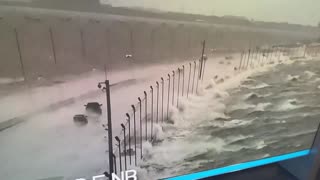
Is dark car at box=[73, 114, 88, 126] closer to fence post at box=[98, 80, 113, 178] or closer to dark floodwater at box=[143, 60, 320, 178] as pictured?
fence post at box=[98, 80, 113, 178]

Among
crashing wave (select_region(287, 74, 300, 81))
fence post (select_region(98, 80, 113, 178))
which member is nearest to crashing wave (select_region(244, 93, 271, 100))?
crashing wave (select_region(287, 74, 300, 81))

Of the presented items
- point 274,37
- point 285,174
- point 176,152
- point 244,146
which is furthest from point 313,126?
point 176,152

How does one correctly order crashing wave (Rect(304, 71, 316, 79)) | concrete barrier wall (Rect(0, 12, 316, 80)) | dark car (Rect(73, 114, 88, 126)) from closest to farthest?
1. concrete barrier wall (Rect(0, 12, 316, 80))
2. dark car (Rect(73, 114, 88, 126))
3. crashing wave (Rect(304, 71, 316, 79))

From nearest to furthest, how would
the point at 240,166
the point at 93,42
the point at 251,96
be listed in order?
the point at 93,42
the point at 251,96
the point at 240,166

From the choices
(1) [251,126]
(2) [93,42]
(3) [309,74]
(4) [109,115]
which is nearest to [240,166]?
(1) [251,126]

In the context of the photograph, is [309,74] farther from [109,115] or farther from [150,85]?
[109,115]

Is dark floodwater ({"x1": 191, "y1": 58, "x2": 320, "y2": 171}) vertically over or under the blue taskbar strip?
over

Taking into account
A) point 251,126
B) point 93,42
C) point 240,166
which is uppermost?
point 93,42

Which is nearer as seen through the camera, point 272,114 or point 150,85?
point 150,85
